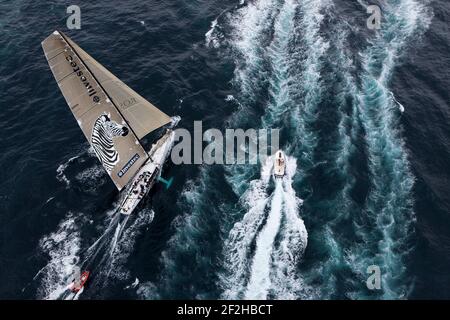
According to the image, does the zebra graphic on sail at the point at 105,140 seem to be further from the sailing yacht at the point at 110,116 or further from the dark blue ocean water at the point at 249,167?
the dark blue ocean water at the point at 249,167

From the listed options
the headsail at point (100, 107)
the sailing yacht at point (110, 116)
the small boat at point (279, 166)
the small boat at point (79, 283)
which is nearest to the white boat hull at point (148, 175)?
the sailing yacht at point (110, 116)

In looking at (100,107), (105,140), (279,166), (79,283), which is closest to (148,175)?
(105,140)

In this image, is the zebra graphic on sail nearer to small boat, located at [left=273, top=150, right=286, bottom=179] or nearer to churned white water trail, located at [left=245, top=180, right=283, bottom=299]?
small boat, located at [left=273, top=150, right=286, bottom=179]

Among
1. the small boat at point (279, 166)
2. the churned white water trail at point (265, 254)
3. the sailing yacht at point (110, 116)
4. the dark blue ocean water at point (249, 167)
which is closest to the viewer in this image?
the churned white water trail at point (265, 254)

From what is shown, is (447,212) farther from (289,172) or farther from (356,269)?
(289,172)

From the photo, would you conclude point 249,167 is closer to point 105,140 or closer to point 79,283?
point 105,140

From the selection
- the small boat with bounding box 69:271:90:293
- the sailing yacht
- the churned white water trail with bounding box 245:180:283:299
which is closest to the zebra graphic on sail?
the sailing yacht

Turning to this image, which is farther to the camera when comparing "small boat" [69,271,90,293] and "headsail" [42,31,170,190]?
"headsail" [42,31,170,190]
